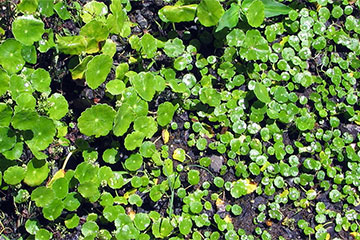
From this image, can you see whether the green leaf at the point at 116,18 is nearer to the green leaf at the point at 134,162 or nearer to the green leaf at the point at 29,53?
the green leaf at the point at 29,53

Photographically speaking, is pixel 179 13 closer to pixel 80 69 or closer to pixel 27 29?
pixel 80 69

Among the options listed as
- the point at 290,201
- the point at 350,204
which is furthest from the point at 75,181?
the point at 350,204

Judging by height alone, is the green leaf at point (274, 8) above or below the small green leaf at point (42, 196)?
above


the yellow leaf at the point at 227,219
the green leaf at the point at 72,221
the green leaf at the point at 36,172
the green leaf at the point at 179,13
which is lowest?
the yellow leaf at the point at 227,219

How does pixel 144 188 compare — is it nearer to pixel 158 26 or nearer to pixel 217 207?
pixel 217 207

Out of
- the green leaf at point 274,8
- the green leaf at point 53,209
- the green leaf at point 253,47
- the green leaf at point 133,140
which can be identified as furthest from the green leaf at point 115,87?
the green leaf at point 274,8

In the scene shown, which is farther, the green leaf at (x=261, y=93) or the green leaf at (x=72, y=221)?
the green leaf at (x=261, y=93)

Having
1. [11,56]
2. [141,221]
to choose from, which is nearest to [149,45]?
[11,56]

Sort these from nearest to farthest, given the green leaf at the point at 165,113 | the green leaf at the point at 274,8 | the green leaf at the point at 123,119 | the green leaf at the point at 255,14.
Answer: the green leaf at the point at 123,119, the green leaf at the point at 165,113, the green leaf at the point at 255,14, the green leaf at the point at 274,8
